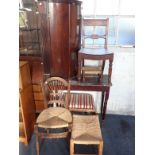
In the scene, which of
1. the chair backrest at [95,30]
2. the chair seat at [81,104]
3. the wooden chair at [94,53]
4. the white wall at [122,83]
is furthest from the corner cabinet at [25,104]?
the white wall at [122,83]

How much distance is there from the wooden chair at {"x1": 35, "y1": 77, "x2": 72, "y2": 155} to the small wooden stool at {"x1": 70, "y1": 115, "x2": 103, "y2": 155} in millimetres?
103

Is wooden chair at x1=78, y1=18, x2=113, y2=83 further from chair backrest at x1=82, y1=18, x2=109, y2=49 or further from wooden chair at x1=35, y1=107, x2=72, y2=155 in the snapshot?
wooden chair at x1=35, y1=107, x2=72, y2=155

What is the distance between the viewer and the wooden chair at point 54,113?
1789 mm

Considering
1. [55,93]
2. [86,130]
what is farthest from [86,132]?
[55,93]

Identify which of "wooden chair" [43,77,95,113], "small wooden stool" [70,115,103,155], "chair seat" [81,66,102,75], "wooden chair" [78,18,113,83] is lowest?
"small wooden stool" [70,115,103,155]

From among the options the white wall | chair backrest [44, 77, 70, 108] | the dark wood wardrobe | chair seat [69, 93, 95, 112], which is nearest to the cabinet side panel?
the dark wood wardrobe

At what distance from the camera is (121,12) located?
255 centimetres

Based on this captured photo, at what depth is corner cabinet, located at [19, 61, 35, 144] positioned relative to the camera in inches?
74.9

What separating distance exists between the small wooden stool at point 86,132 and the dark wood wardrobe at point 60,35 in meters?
0.61
